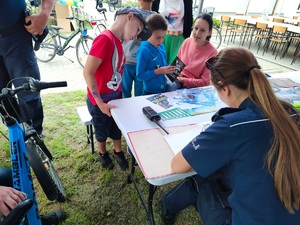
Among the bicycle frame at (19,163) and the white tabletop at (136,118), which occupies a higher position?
the white tabletop at (136,118)

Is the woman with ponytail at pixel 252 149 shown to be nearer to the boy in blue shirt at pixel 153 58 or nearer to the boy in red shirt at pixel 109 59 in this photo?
the boy in red shirt at pixel 109 59

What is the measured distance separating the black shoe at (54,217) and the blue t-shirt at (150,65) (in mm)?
1182

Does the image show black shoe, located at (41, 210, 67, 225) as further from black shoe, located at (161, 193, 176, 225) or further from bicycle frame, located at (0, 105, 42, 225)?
black shoe, located at (161, 193, 176, 225)

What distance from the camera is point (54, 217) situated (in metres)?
1.41

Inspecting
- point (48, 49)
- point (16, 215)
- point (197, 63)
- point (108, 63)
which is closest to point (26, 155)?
point (16, 215)

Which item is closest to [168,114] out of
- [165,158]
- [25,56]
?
[165,158]

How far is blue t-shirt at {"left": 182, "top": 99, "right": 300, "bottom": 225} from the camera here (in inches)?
30.4

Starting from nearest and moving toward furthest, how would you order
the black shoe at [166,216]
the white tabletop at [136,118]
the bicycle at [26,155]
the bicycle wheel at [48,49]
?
the bicycle at [26,155] < the white tabletop at [136,118] < the black shoe at [166,216] < the bicycle wheel at [48,49]

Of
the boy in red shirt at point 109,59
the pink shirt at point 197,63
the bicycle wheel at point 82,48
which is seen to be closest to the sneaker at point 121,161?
the boy in red shirt at point 109,59

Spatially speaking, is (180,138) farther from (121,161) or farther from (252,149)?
(121,161)

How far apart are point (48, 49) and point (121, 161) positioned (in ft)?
11.7

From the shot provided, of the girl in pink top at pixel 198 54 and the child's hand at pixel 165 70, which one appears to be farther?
the girl in pink top at pixel 198 54

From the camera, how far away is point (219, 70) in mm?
929

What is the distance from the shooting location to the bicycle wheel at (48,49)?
14.1ft
